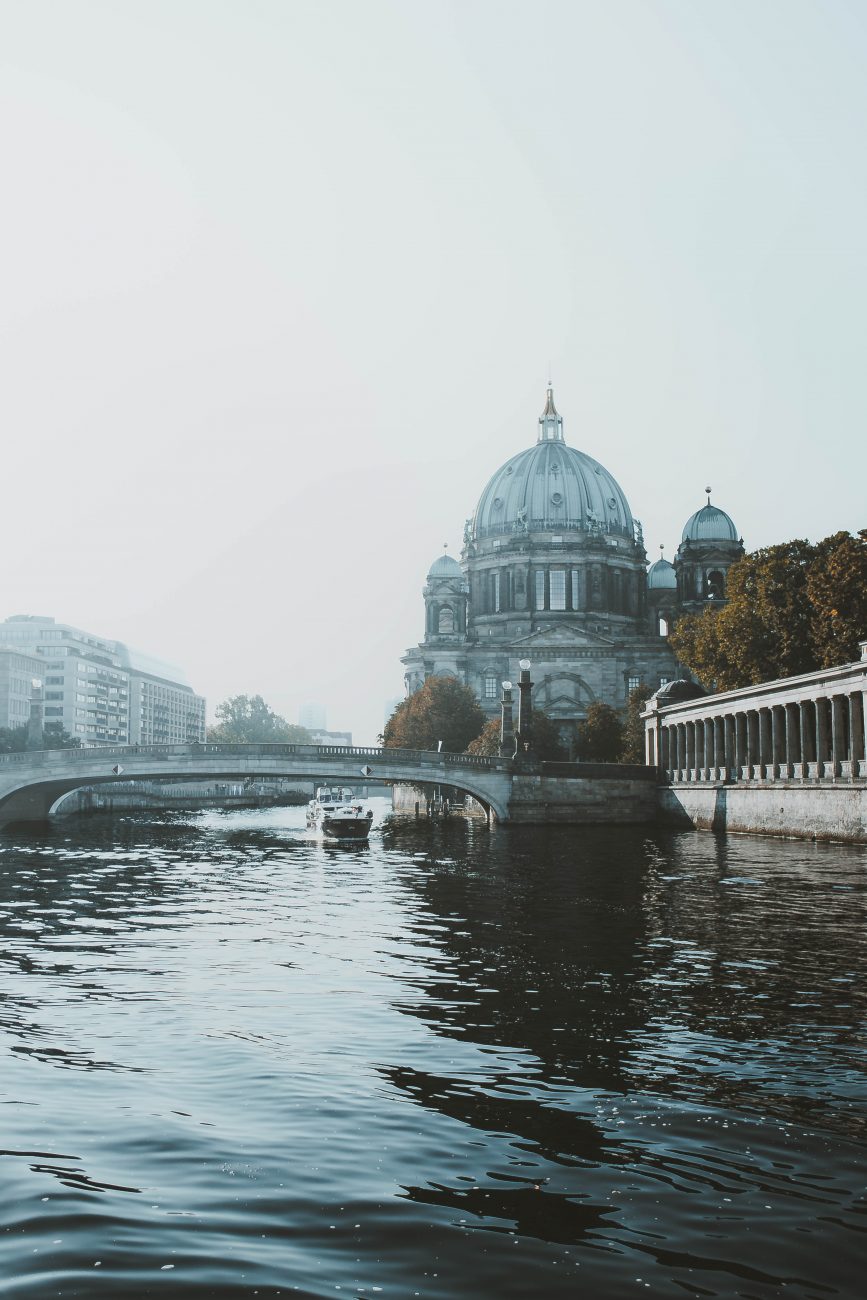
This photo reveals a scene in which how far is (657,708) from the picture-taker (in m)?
116

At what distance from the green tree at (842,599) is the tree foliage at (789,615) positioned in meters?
0.06

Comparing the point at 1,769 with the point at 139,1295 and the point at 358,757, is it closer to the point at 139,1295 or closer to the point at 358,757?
the point at 358,757

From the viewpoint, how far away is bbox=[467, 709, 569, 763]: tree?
438ft

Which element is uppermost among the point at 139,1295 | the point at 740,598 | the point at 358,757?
the point at 740,598

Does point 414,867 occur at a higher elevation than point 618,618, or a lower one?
lower

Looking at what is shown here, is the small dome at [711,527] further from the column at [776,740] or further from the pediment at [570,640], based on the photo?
the column at [776,740]

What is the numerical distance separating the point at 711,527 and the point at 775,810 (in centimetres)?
10828

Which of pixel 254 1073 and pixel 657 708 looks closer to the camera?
pixel 254 1073

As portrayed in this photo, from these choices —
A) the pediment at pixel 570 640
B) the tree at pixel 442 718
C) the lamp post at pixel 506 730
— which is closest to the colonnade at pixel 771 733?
the lamp post at pixel 506 730

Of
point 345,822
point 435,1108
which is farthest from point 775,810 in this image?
point 435,1108

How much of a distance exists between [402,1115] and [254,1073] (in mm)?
2646

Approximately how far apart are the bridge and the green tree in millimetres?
23550

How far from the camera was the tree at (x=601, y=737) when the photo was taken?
13825 centimetres

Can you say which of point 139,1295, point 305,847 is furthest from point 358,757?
point 139,1295
